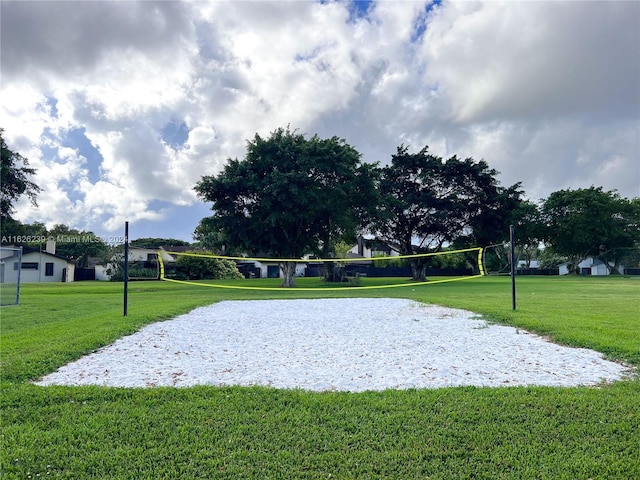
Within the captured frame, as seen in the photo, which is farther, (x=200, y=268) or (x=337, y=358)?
(x=200, y=268)

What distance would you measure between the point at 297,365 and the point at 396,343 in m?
2.07

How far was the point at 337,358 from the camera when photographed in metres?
5.69

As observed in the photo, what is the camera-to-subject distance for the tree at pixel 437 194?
35.2 meters

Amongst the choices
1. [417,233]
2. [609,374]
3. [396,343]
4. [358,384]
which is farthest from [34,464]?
[417,233]

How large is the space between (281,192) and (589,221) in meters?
36.2

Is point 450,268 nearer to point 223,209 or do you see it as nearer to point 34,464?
point 223,209

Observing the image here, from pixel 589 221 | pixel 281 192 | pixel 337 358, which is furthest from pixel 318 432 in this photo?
pixel 589 221

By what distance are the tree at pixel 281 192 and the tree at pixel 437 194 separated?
8560mm

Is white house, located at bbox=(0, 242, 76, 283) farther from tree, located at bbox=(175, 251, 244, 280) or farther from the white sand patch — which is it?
the white sand patch

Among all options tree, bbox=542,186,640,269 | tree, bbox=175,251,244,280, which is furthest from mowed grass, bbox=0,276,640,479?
tree, bbox=542,186,640,269

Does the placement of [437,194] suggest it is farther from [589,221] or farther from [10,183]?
[10,183]

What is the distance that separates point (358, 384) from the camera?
443 cm

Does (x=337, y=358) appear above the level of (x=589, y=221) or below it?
below

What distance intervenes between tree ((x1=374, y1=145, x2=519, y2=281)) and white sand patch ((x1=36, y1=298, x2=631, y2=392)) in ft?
88.9
